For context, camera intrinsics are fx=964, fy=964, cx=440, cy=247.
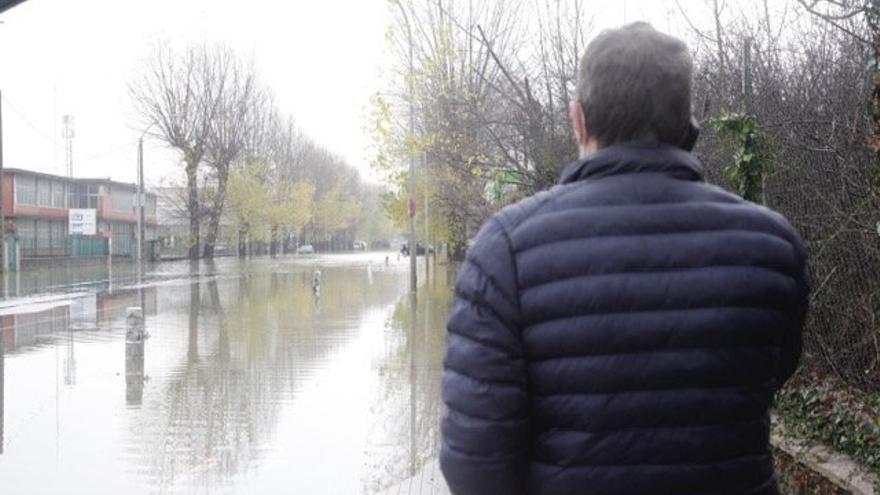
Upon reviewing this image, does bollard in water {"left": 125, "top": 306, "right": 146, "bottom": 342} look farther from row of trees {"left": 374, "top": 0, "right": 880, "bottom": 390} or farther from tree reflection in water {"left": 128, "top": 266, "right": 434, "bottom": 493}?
row of trees {"left": 374, "top": 0, "right": 880, "bottom": 390}

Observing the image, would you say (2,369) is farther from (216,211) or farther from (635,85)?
(216,211)

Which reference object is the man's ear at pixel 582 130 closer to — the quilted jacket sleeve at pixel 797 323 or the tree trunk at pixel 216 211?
the quilted jacket sleeve at pixel 797 323

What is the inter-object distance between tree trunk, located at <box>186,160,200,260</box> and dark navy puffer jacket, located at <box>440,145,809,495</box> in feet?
209

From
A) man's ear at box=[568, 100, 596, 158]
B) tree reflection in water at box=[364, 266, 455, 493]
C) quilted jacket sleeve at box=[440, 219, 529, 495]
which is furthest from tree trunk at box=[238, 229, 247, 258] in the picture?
quilted jacket sleeve at box=[440, 219, 529, 495]

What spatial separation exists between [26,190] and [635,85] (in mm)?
65052

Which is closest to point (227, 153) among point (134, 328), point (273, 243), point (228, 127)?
point (228, 127)

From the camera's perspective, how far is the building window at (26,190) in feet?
197

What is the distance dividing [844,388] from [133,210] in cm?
7972

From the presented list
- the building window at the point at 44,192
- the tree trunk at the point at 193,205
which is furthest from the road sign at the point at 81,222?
the tree trunk at the point at 193,205

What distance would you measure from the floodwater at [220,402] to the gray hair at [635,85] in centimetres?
548

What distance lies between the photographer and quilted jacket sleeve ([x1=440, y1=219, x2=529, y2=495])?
1.85 metres

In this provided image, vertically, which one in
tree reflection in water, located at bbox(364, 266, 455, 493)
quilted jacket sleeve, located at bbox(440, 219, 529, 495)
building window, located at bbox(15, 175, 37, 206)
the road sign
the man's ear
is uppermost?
building window, located at bbox(15, 175, 37, 206)

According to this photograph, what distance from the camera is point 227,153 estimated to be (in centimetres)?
6538

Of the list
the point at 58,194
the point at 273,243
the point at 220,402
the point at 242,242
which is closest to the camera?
the point at 220,402
